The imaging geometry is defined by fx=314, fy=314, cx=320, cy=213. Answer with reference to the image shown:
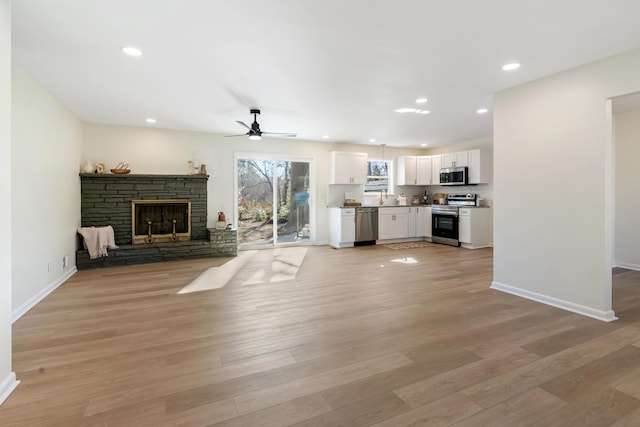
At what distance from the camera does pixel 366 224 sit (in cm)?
754

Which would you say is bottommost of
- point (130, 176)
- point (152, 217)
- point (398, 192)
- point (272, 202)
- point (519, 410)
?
point (519, 410)

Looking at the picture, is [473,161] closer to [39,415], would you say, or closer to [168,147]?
[168,147]

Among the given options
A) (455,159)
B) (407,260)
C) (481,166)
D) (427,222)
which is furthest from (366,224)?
(481,166)

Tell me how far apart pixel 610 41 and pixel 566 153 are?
1024mm

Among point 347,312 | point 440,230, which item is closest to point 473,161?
point 440,230

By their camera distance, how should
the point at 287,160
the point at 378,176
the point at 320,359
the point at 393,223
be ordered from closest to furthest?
the point at 320,359 < the point at 287,160 < the point at 393,223 < the point at 378,176

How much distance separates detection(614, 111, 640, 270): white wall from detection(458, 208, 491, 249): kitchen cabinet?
2264mm

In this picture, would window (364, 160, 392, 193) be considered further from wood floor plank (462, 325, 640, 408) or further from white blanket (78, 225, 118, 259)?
wood floor plank (462, 325, 640, 408)

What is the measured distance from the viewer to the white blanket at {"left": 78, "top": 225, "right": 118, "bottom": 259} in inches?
201

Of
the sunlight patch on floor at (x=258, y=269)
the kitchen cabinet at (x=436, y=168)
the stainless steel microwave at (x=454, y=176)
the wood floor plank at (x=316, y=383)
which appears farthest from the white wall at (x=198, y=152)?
the wood floor plank at (x=316, y=383)

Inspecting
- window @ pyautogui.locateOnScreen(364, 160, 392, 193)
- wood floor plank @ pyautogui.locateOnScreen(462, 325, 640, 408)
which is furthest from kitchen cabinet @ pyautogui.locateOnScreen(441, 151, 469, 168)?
wood floor plank @ pyautogui.locateOnScreen(462, 325, 640, 408)

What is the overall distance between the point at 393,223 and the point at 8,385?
23.3ft

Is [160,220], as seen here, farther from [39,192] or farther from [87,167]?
[39,192]

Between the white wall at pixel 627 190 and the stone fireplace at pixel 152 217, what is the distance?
671 centimetres
